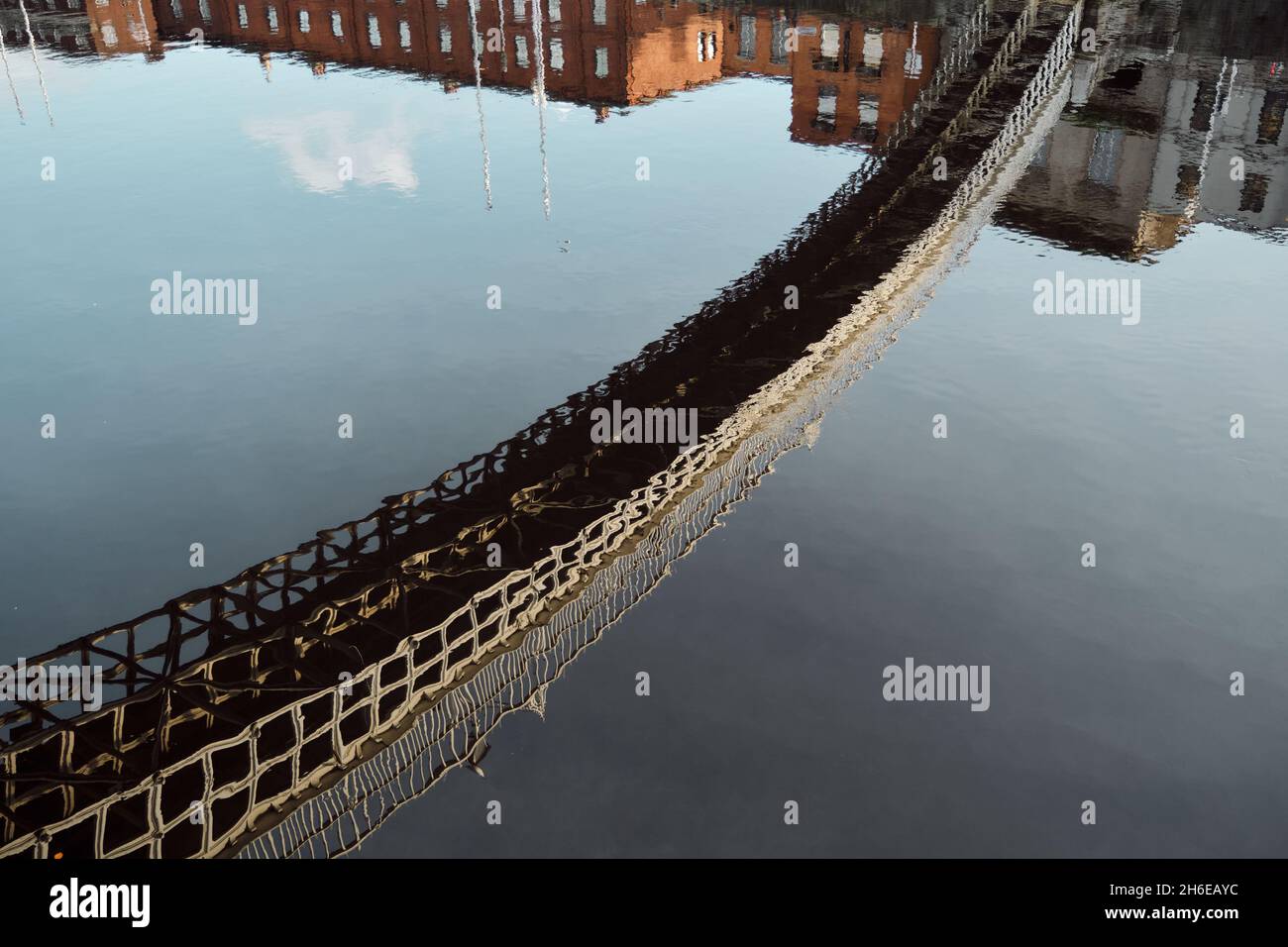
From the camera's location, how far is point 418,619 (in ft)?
57.2

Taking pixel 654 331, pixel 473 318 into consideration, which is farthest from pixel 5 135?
pixel 654 331

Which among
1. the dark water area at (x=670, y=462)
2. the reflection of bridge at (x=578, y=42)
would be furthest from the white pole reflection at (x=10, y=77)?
the reflection of bridge at (x=578, y=42)

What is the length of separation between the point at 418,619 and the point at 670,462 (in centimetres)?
776

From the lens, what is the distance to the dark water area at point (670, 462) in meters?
16.5

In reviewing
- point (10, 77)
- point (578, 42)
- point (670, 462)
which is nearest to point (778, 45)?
point (578, 42)

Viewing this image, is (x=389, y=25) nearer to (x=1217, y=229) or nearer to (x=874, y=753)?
(x=1217, y=229)

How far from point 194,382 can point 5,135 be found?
1301 inches

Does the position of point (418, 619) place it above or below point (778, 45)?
below

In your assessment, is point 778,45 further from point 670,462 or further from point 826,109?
point 670,462

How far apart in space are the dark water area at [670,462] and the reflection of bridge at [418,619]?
0.13 m

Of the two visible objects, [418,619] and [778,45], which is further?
[778,45]

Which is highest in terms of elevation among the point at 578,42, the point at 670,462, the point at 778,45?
the point at 578,42

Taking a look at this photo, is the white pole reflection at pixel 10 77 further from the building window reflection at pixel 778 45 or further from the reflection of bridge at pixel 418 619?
the building window reflection at pixel 778 45

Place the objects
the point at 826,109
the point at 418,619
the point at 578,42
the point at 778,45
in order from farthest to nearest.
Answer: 1. the point at 778,45
2. the point at 578,42
3. the point at 826,109
4. the point at 418,619
